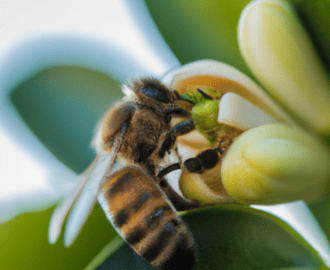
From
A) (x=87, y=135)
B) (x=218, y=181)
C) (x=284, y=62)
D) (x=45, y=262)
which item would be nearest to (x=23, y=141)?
(x=87, y=135)

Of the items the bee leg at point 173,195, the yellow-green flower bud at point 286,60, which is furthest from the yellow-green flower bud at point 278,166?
the bee leg at point 173,195

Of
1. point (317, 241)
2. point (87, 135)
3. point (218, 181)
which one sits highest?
point (87, 135)

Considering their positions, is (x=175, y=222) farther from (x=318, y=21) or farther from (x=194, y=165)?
(x=318, y=21)

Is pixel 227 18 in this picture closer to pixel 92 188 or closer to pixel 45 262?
pixel 92 188

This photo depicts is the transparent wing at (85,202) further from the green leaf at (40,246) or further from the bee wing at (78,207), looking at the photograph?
the green leaf at (40,246)

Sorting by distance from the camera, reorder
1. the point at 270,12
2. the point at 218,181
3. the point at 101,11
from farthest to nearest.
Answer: the point at 101,11
the point at 218,181
the point at 270,12

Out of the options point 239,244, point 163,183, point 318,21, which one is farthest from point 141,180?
point 318,21
